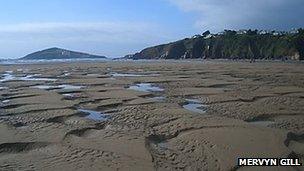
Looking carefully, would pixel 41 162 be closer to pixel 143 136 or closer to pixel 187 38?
pixel 143 136

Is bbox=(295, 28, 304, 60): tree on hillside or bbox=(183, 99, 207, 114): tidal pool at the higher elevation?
bbox=(295, 28, 304, 60): tree on hillside

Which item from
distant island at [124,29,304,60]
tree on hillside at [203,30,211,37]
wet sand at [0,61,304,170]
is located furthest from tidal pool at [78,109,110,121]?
tree on hillside at [203,30,211,37]

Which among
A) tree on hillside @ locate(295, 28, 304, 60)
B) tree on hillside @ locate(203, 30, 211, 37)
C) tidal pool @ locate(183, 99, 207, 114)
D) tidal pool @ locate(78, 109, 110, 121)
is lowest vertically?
tidal pool @ locate(78, 109, 110, 121)

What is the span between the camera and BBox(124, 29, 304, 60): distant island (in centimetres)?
8481

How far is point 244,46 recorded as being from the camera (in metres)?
105

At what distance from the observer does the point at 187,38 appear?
6083 inches

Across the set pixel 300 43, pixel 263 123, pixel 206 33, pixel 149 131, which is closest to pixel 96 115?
pixel 149 131

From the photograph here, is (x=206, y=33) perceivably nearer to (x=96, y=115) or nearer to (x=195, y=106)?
(x=195, y=106)

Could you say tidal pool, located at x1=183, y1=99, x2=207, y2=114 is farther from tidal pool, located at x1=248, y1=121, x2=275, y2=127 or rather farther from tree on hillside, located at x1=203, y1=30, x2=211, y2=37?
tree on hillside, located at x1=203, y1=30, x2=211, y2=37

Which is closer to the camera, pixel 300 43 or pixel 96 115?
pixel 96 115

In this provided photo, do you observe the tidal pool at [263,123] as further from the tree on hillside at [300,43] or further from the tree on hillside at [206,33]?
the tree on hillside at [206,33]

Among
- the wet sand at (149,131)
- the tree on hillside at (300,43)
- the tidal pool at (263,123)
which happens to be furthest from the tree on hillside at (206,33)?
the tidal pool at (263,123)

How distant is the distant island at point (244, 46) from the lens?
278 ft

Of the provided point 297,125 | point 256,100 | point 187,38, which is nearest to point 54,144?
point 297,125
